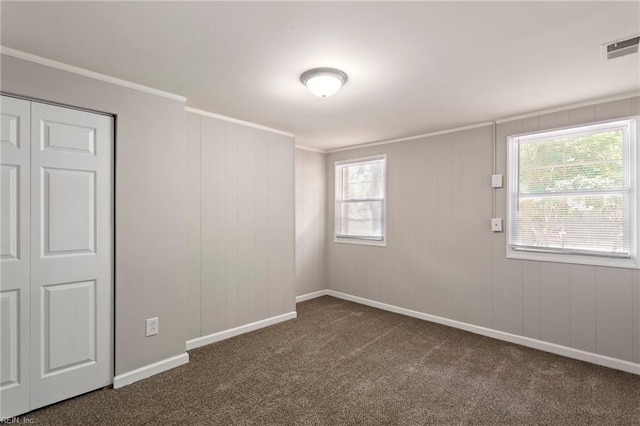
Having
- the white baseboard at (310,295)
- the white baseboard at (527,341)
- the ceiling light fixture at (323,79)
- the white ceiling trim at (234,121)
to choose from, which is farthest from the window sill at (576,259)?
the white ceiling trim at (234,121)

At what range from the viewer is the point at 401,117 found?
11.2 feet

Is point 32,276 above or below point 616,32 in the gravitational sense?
below

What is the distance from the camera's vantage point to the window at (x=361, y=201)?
465cm

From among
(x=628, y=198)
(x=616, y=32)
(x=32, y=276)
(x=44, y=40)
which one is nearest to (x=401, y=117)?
(x=616, y=32)

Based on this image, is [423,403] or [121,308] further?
[121,308]

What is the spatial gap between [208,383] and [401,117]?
3.02 meters

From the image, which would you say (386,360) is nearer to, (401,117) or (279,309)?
(279,309)

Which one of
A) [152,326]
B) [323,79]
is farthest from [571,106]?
[152,326]

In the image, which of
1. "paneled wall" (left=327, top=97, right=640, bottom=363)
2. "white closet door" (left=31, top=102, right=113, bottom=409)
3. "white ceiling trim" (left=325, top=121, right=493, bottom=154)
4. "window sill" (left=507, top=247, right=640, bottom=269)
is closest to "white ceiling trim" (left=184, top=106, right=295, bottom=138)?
"white closet door" (left=31, top=102, right=113, bottom=409)

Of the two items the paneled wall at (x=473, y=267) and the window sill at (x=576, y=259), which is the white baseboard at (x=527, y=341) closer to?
the paneled wall at (x=473, y=267)

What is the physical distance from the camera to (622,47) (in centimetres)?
193

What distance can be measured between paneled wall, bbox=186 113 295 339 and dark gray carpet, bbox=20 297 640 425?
1.43ft

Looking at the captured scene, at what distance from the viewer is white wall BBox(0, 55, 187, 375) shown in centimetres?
247

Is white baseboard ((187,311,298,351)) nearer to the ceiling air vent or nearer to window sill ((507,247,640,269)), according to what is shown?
window sill ((507,247,640,269))
